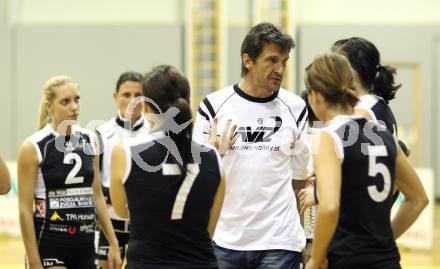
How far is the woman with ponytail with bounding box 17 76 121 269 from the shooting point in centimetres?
361

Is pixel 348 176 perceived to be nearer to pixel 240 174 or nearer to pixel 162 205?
pixel 162 205

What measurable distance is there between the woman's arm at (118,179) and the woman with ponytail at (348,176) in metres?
0.72

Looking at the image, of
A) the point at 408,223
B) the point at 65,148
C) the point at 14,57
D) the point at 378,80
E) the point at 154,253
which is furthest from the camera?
the point at 14,57

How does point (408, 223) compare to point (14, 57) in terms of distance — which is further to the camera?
point (14, 57)

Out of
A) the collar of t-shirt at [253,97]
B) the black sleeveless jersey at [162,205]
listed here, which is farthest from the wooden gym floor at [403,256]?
the black sleeveless jersey at [162,205]

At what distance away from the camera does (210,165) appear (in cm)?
267

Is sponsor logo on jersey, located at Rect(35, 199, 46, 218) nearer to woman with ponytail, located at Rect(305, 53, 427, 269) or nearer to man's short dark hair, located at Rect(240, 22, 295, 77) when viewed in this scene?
man's short dark hair, located at Rect(240, 22, 295, 77)

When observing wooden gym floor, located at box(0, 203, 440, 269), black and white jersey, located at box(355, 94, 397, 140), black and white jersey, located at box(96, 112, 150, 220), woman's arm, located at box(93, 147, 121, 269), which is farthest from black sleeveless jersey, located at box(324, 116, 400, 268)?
wooden gym floor, located at box(0, 203, 440, 269)

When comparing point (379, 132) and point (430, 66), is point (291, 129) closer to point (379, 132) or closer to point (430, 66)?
point (379, 132)

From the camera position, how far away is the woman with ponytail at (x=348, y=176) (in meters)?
2.58

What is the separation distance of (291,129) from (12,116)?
9.42 m

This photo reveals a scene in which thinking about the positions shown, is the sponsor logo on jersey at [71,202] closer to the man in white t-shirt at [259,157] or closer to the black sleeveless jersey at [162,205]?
the man in white t-shirt at [259,157]

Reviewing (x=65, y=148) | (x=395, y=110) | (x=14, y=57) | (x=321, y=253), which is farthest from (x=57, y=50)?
(x=321, y=253)

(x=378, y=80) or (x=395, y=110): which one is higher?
(x=378, y=80)
